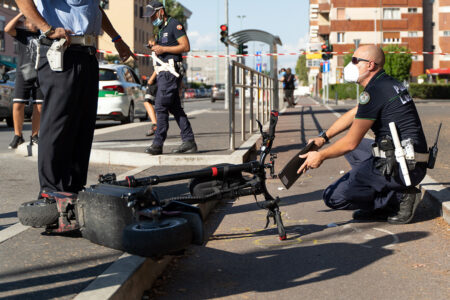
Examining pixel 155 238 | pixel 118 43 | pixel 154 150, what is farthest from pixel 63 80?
pixel 154 150

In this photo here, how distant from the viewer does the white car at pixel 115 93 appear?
1667cm

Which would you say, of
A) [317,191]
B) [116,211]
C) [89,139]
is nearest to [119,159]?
[317,191]

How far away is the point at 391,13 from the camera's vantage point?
88.9m

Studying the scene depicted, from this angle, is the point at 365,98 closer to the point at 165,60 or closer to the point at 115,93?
the point at 165,60

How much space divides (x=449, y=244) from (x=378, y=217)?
92 centimetres

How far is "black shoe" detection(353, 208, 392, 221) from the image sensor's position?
5641mm

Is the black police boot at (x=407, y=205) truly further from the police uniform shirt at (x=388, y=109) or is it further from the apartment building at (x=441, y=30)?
the apartment building at (x=441, y=30)

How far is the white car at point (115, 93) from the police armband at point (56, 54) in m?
11.7

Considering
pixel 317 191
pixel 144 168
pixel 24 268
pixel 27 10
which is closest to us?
pixel 24 268

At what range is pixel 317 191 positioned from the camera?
722 cm

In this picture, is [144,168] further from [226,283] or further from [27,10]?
[226,283]

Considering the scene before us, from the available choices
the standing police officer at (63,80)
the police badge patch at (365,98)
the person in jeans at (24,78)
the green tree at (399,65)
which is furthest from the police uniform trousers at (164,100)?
the green tree at (399,65)

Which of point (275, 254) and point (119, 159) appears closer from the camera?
point (275, 254)

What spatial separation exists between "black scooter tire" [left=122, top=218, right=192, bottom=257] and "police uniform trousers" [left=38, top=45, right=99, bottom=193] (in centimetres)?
152
